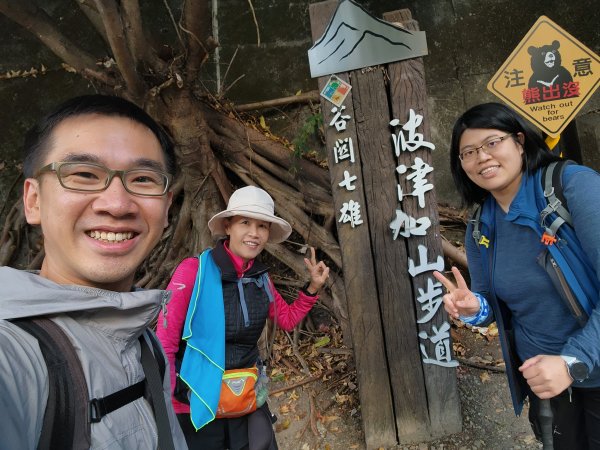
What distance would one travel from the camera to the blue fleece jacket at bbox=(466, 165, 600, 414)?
1.43 metres

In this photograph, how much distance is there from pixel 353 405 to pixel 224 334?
5.82 ft

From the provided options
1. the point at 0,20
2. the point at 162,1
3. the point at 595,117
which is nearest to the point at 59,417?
the point at 162,1

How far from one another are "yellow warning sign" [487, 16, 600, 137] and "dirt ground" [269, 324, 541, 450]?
211 cm

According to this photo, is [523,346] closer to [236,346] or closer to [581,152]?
[236,346]

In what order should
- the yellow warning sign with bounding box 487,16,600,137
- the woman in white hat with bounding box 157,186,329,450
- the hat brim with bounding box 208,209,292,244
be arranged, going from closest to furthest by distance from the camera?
the woman in white hat with bounding box 157,186,329,450, the hat brim with bounding box 208,209,292,244, the yellow warning sign with bounding box 487,16,600,137

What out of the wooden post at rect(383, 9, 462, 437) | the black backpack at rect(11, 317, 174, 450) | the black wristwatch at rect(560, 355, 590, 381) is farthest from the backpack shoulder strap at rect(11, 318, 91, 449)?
the wooden post at rect(383, 9, 462, 437)

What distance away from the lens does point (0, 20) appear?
5.05m

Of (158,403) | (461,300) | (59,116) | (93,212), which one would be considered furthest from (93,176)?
(461,300)

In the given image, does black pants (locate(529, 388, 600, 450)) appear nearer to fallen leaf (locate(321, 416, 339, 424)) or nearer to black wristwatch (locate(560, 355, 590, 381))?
black wristwatch (locate(560, 355, 590, 381))

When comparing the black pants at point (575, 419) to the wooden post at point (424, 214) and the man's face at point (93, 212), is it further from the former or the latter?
the man's face at point (93, 212)

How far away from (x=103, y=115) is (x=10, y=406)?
28.8 inches

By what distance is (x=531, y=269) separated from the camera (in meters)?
1.64

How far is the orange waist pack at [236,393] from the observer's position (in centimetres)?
206

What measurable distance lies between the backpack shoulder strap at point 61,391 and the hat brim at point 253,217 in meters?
1.41
